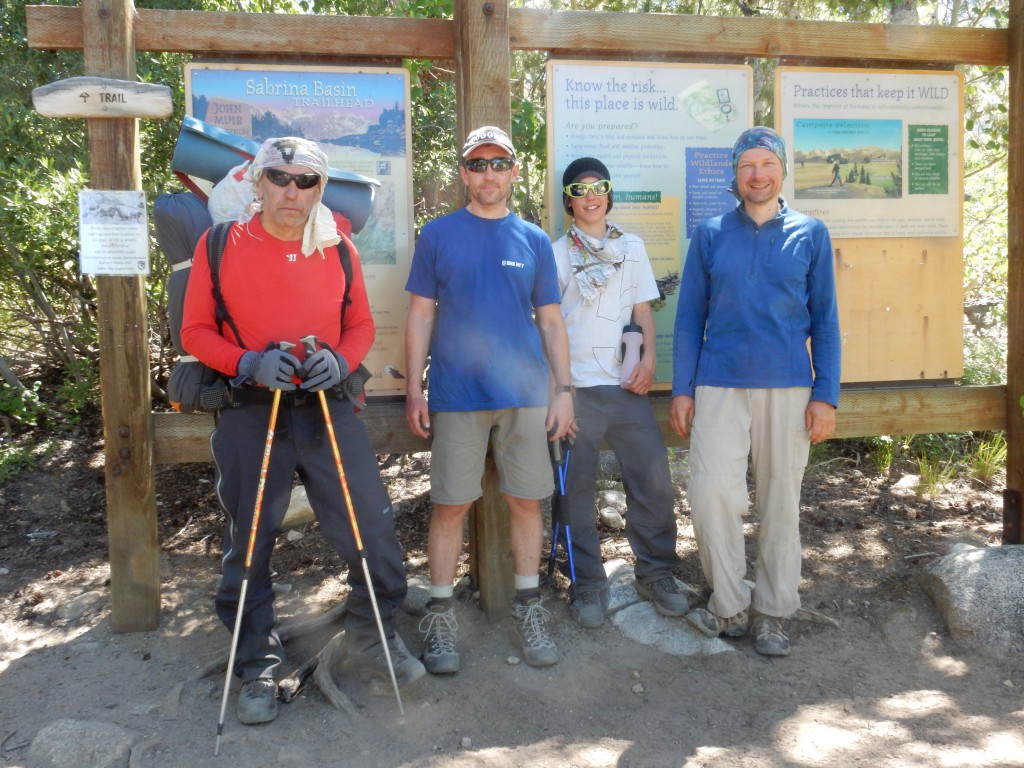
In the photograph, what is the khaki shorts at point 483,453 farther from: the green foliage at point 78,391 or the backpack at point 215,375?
the green foliage at point 78,391

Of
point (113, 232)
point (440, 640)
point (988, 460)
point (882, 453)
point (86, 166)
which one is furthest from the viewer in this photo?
point (882, 453)

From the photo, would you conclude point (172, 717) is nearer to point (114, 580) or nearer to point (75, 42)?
point (114, 580)

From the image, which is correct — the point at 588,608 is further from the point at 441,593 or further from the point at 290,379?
the point at 290,379

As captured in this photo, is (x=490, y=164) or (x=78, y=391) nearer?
(x=490, y=164)

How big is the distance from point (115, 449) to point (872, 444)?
20.8ft

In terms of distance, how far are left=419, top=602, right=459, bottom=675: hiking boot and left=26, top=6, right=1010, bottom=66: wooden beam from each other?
2829 mm

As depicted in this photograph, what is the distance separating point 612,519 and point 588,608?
1.65 m

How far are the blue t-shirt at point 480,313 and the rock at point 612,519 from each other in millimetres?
2291

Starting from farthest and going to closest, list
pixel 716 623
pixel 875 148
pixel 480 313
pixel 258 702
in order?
1. pixel 875 148
2. pixel 716 623
3. pixel 480 313
4. pixel 258 702

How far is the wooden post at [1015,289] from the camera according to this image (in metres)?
5.23

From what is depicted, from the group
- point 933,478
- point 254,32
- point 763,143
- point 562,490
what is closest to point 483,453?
point 562,490

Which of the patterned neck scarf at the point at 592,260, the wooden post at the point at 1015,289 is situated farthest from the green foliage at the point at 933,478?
the patterned neck scarf at the point at 592,260

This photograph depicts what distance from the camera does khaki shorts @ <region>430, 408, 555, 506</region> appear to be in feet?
14.0

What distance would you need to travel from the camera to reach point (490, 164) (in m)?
4.21
